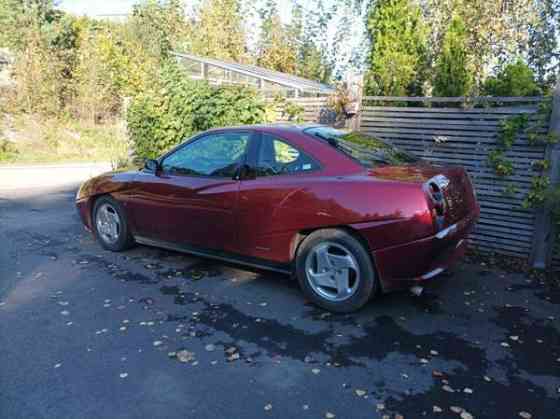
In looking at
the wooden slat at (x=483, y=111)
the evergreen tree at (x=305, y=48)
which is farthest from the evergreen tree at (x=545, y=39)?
the evergreen tree at (x=305, y=48)

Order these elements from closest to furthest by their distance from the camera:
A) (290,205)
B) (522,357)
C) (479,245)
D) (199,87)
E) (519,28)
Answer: (522,357), (290,205), (479,245), (199,87), (519,28)

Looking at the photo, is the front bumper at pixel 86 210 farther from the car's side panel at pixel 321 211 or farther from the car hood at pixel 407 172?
the car hood at pixel 407 172

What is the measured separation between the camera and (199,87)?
7.90 m

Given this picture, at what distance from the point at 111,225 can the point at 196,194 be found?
60.7 inches

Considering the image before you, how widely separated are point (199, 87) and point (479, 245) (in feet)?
17.1

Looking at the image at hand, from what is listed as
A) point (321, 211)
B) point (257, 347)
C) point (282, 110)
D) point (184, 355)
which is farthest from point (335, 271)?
point (282, 110)

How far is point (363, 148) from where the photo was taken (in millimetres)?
4121

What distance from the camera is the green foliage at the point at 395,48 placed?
9.08m

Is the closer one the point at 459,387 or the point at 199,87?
the point at 459,387

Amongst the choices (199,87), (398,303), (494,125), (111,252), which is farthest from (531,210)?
(199,87)

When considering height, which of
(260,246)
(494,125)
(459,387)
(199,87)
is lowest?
(459,387)

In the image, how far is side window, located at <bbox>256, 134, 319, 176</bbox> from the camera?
3.87m

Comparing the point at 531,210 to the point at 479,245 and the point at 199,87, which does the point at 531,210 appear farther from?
the point at 199,87

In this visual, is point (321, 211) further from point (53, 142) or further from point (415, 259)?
point (53, 142)
